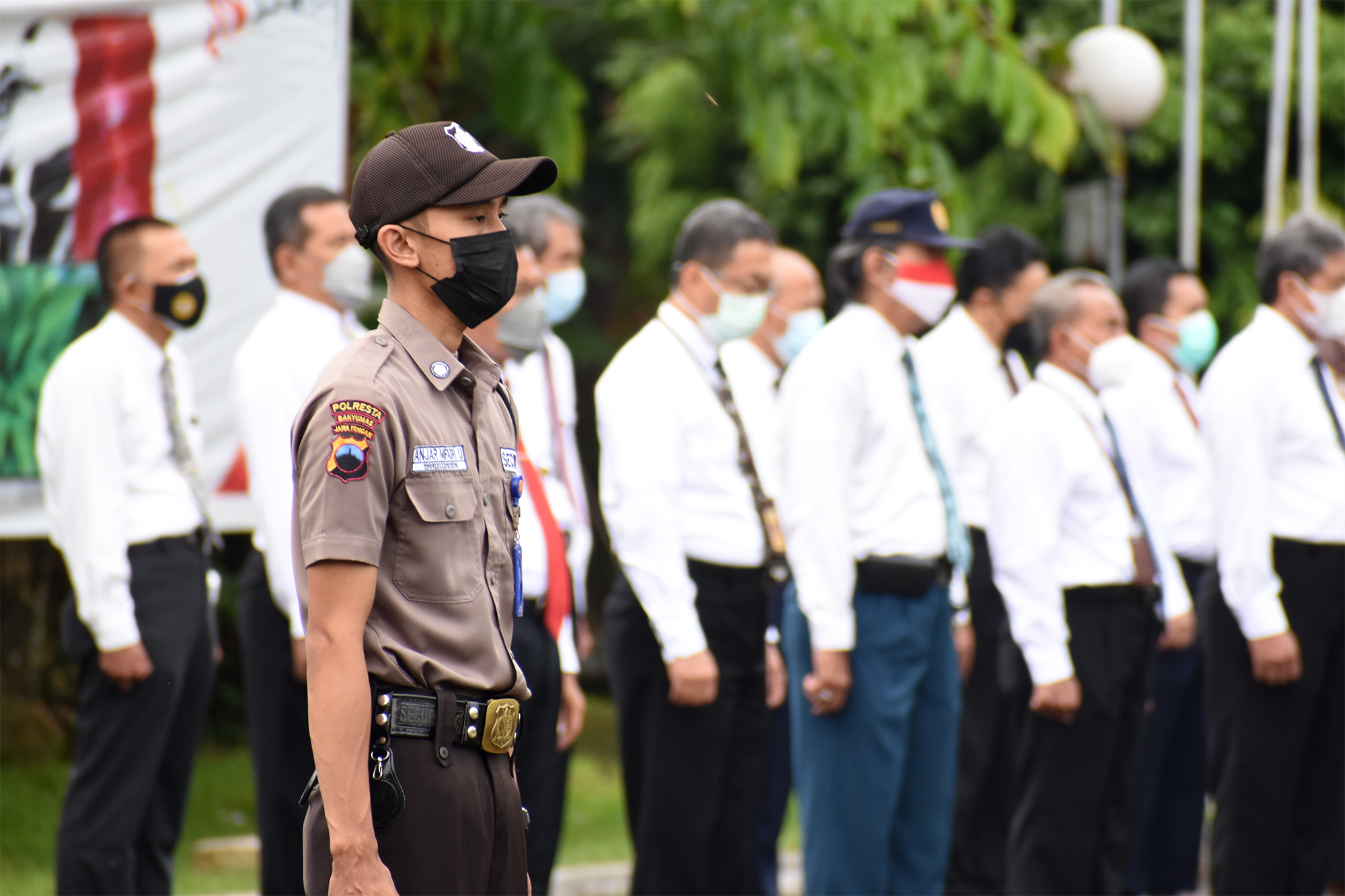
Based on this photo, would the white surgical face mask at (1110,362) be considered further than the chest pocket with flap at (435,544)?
Yes

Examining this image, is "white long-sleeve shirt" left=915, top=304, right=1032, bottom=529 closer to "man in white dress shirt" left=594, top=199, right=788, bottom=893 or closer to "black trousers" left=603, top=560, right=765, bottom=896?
"man in white dress shirt" left=594, top=199, right=788, bottom=893

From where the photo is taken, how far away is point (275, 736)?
16.8 ft

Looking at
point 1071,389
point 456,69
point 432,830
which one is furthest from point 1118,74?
point 432,830

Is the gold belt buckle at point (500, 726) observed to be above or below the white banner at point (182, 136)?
below

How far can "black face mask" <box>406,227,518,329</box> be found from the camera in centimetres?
284

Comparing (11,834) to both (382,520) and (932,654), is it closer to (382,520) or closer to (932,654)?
(932,654)

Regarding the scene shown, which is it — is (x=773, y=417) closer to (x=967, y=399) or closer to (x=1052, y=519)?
(x=967, y=399)

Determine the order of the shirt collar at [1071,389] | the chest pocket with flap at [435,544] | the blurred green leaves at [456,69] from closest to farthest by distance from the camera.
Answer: the chest pocket with flap at [435,544] < the shirt collar at [1071,389] < the blurred green leaves at [456,69]

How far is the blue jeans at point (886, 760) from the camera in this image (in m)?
4.95

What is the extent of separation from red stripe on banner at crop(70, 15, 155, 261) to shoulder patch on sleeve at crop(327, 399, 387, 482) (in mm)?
3773

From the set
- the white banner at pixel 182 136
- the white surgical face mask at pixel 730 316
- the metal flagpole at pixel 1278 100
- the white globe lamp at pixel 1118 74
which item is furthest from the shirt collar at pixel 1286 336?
the metal flagpole at pixel 1278 100

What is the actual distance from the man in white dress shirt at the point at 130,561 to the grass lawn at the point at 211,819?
Result: 1.66 meters

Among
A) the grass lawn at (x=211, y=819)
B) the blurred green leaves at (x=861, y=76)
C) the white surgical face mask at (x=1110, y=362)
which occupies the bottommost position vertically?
the grass lawn at (x=211, y=819)

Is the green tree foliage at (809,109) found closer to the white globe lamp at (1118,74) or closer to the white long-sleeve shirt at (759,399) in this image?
the white globe lamp at (1118,74)
